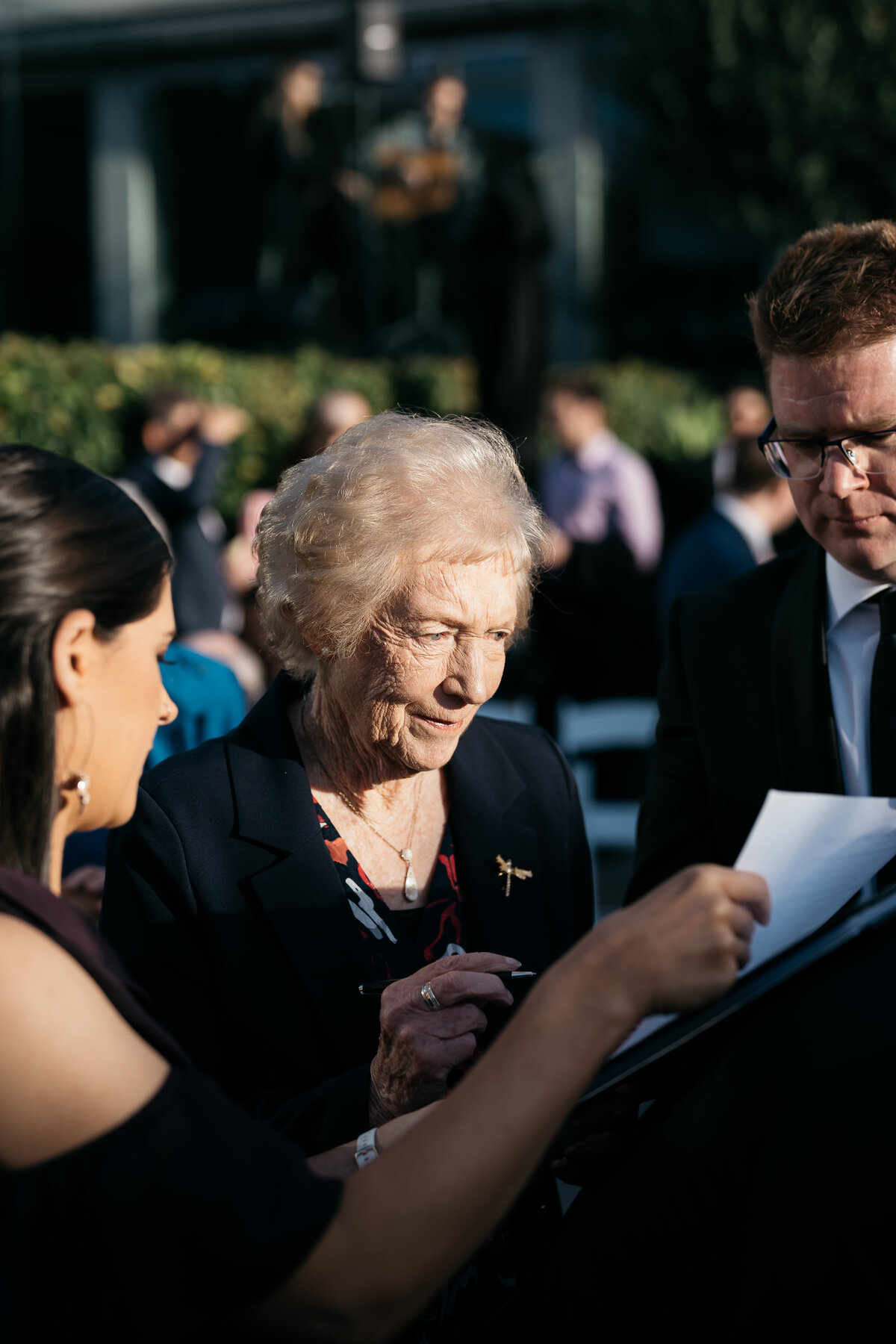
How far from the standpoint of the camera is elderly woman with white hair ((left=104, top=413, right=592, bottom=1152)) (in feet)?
6.50

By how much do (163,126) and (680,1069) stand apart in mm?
18655

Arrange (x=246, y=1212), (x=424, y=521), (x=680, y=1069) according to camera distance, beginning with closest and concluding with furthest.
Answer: (x=246, y=1212) → (x=680, y=1069) → (x=424, y=521)

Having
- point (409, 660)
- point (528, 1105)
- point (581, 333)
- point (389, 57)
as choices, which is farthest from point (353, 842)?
point (581, 333)

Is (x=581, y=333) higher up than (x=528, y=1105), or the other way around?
(x=581, y=333)

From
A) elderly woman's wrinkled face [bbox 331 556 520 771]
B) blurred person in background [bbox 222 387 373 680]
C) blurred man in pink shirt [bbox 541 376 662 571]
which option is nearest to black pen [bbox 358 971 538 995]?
elderly woman's wrinkled face [bbox 331 556 520 771]

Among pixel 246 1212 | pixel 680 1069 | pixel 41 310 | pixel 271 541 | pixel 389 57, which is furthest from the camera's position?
pixel 41 310

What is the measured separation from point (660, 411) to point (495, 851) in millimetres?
12244

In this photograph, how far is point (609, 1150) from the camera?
1513 mm

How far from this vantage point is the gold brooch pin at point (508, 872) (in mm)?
2271

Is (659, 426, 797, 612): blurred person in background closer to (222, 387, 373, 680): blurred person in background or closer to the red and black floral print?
(222, 387, 373, 680): blurred person in background

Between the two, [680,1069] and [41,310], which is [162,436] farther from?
[41,310]

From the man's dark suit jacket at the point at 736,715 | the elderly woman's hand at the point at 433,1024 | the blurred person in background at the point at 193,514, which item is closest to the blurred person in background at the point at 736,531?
the blurred person in background at the point at 193,514

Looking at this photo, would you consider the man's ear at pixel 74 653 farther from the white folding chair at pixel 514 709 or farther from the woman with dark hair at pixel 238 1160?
the white folding chair at pixel 514 709

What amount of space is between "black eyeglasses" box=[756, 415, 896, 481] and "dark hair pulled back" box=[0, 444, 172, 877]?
1.11 m
